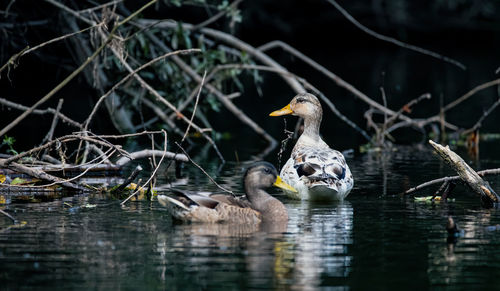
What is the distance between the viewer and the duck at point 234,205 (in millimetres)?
8891

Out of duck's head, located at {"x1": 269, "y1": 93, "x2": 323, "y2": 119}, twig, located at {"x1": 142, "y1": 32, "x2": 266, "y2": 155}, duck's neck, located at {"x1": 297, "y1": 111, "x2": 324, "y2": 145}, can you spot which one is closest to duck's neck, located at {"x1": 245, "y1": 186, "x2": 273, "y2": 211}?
duck's neck, located at {"x1": 297, "y1": 111, "x2": 324, "y2": 145}

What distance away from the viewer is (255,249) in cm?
770

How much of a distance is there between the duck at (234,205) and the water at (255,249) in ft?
0.45

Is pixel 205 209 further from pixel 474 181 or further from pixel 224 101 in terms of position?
pixel 224 101

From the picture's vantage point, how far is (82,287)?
649 cm

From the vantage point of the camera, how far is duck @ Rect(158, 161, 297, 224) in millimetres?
8891

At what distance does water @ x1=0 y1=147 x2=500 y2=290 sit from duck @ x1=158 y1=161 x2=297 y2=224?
5.4 inches

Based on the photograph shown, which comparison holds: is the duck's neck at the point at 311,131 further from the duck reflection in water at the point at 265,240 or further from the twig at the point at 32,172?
the twig at the point at 32,172

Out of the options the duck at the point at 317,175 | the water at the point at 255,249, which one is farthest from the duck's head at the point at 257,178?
the duck at the point at 317,175

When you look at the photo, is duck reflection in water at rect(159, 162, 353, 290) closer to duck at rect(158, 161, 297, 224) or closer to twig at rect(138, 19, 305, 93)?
duck at rect(158, 161, 297, 224)

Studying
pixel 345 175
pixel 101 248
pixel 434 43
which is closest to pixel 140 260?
pixel 101 248

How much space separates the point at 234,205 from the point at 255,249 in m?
1.41

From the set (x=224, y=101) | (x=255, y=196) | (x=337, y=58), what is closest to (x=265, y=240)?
(x=255, y=196)

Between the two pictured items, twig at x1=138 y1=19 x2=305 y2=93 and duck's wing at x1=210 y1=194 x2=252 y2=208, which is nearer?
duck's wing at x1=210 y1=194 x2=252 y2=208
